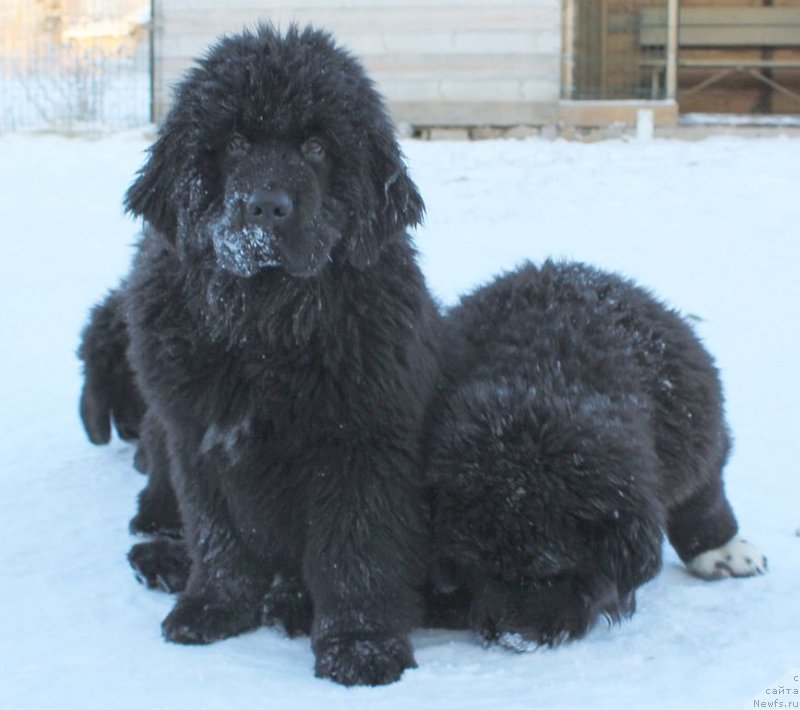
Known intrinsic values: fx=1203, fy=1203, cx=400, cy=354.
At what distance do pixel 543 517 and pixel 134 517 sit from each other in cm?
175

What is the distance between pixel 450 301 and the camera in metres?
5.49

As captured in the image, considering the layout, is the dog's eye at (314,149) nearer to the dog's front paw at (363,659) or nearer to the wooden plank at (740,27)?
the dog's front paw at (363,659)

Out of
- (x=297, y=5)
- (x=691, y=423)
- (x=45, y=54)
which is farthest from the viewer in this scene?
(x=45, y=54)

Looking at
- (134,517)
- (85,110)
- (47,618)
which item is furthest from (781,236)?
(85,110)

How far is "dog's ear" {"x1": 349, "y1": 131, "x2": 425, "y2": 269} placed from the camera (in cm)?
331

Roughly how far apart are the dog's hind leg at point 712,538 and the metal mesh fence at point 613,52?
9.17 metres

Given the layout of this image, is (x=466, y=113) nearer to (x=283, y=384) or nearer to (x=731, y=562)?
(x=731, y=562)

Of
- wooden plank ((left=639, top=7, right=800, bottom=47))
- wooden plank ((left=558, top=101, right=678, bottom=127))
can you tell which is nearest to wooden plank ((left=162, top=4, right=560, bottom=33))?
wooden plank ((left=558, top=101, right=678, bottom=127))

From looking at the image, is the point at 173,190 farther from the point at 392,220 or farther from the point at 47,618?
the point at 47,618

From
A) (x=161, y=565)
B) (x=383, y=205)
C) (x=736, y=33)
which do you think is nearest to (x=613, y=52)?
(x=736, y=33)

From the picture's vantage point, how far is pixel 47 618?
3475 millimetres

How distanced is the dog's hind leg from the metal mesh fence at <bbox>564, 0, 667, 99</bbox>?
30.1 ft

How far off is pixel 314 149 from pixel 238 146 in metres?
0.21

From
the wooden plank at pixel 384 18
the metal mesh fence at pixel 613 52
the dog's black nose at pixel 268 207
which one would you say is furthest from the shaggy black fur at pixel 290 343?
the metal mesh fence at pixel 613 52
